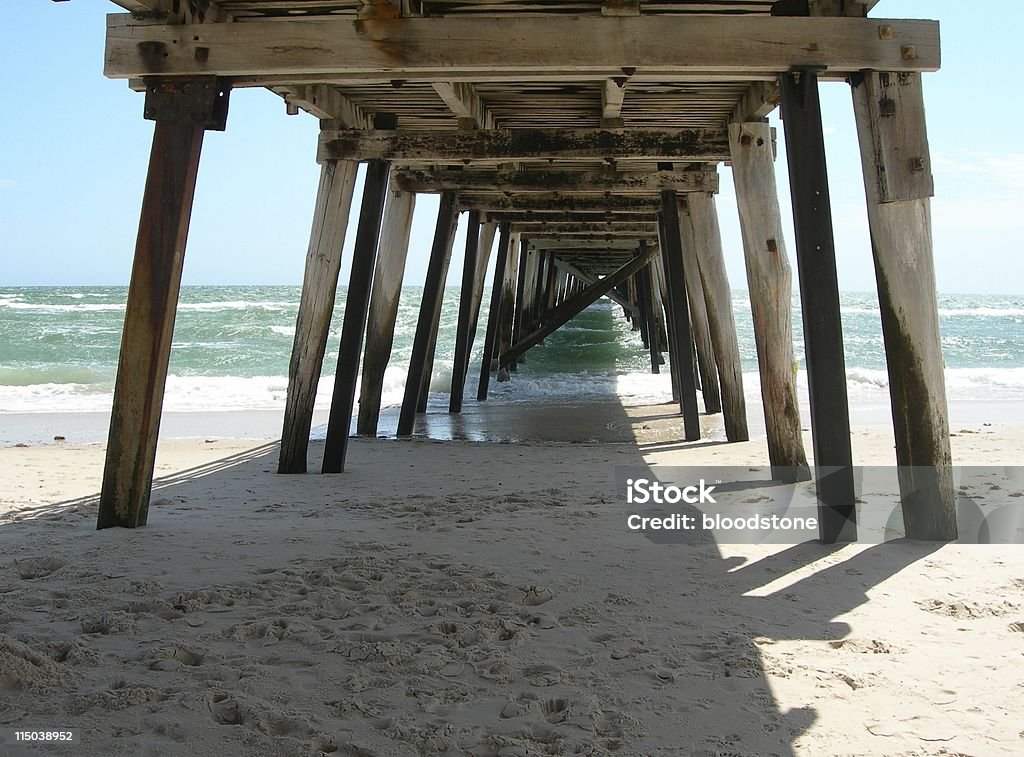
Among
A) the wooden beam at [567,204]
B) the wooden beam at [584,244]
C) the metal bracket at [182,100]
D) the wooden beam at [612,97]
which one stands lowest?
the metal bracket at [182,100]

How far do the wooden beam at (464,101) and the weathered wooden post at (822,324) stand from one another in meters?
2.08

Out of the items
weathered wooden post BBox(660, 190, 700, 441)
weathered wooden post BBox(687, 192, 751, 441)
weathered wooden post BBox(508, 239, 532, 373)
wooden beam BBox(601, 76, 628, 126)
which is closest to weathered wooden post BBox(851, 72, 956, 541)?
wooden beam BBox(601, 76, 628, 126)

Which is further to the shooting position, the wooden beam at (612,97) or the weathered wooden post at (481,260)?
the weathered wooden post at (481,260)

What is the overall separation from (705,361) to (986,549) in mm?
6484

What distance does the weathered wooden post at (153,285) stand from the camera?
4.32 metres

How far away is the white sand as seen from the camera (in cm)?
228

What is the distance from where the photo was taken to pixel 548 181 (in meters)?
8.89

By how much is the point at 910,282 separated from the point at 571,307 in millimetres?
11153

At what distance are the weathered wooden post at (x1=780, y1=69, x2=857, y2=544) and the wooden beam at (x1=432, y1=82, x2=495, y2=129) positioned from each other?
2.08 m

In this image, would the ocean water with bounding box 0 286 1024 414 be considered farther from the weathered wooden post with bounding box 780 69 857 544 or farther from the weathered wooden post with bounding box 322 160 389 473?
the weathered wooden post with bounding box 780 69 857 544

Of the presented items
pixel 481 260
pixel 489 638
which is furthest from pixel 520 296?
pixel 489 638

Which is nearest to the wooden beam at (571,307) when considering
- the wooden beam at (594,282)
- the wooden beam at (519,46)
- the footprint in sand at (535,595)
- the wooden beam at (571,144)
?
the wooden beam at (594,282)

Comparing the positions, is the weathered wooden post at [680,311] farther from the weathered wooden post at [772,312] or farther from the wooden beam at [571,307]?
the wooden beam at [571,307]

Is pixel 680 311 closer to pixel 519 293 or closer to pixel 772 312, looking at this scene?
pixel 772 312
